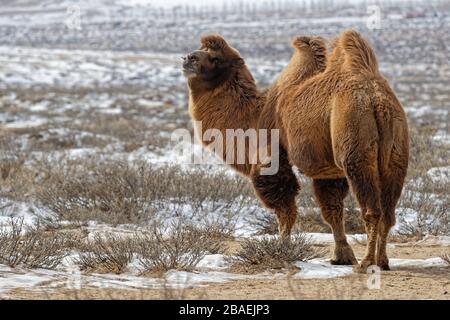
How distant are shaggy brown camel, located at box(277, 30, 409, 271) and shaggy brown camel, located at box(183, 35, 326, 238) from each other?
37 centimetres

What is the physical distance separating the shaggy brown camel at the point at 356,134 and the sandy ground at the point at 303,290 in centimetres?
38

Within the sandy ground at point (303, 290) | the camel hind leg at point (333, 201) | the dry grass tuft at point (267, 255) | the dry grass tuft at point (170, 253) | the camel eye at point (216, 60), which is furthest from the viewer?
the camel eye at point (216, 60)

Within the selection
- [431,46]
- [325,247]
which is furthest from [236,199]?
[431,46]

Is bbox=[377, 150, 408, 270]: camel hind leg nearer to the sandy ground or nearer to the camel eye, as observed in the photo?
the sandy ground

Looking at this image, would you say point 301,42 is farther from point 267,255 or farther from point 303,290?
point 303,290

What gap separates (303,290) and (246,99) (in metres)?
2.78

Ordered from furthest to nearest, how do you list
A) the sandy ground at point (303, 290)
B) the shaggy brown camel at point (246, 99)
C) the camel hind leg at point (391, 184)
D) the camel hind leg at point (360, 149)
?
the shaggy brown camel at point (246, 99), the camel hind leg at point (391, 184), the camel hind leg at point (360, 149), the sandy ground at point (303, 290)

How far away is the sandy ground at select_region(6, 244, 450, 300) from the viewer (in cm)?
547

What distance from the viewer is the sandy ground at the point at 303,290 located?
547cm

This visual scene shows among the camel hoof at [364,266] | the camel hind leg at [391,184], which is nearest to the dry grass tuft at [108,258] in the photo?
the camel hoof at [364,266]

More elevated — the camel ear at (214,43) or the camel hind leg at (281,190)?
the camel ear at (214,43)

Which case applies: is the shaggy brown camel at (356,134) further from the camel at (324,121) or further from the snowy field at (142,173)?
the snowy field at (142,173)
